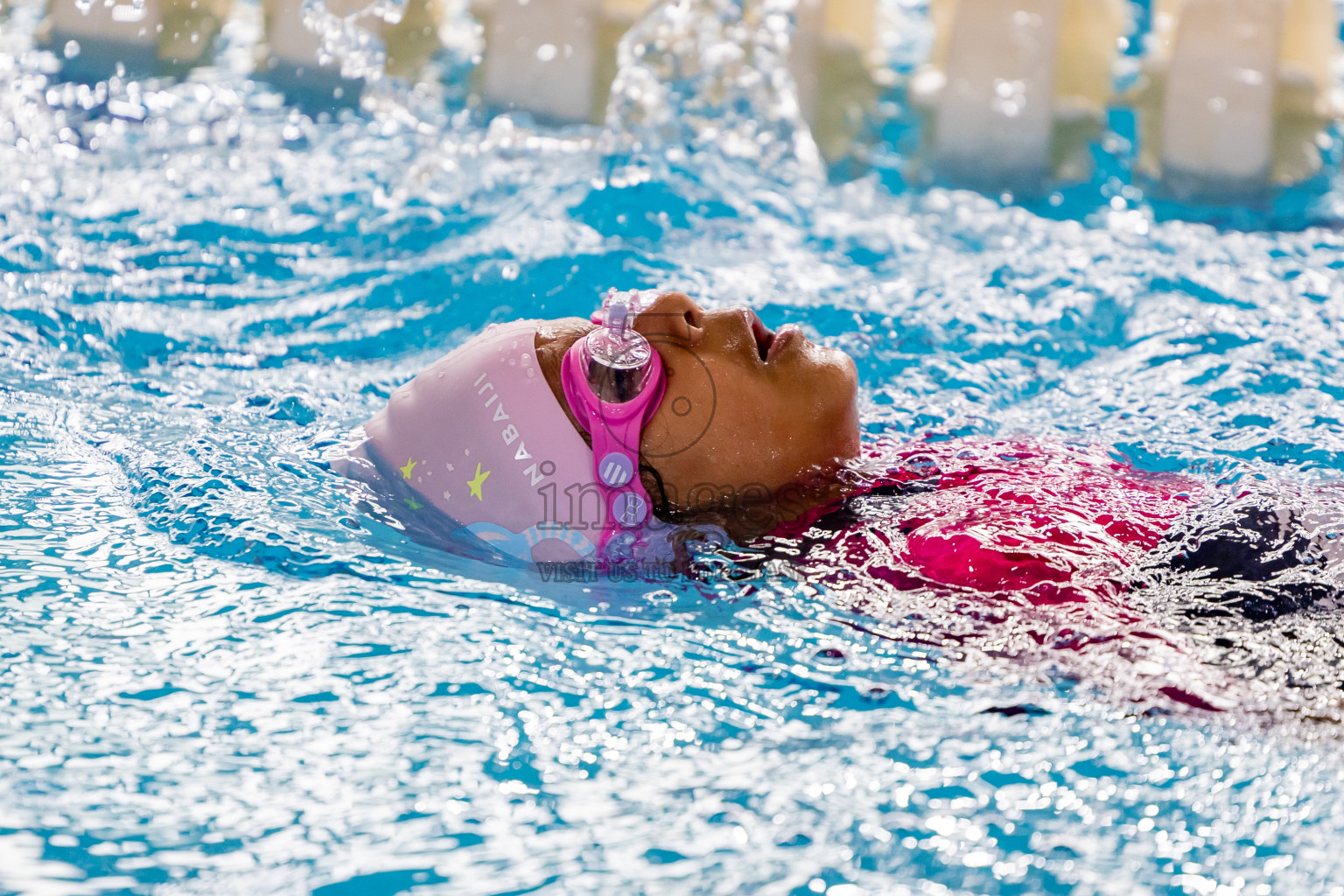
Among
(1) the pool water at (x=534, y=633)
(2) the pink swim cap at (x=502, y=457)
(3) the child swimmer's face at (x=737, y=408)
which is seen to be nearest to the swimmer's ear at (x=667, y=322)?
(3) the child swimmer's face at (x=737, y=408)

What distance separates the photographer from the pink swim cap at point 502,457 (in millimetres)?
1789

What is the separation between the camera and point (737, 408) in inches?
72.3

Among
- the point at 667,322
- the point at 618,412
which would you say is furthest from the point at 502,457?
the point at 667,322

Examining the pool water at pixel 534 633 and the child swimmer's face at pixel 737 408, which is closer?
the pool water at pixel 534 633

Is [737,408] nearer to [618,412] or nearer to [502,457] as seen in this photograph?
[618,412]

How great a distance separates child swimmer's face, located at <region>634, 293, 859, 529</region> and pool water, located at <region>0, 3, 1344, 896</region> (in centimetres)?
17

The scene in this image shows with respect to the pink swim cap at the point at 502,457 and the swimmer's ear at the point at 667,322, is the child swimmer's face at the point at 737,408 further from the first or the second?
the pink swim cap at the point at 502,457

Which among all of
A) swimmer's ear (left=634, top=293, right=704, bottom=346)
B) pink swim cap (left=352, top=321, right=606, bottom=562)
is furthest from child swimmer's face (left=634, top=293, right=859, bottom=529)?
pink swim cap (left=352, top=321, right=606, bottom=562)

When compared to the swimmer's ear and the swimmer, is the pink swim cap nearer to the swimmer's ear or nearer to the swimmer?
the swimmer

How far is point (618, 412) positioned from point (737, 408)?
0.19 metres

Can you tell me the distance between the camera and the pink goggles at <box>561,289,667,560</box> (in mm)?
1786

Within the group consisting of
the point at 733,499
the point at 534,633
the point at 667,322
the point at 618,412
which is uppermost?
the point at 667,322

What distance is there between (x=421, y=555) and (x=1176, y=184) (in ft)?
11.7

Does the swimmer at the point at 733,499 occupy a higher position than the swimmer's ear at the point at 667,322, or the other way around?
the swimmer's ear at the point at 667,322
